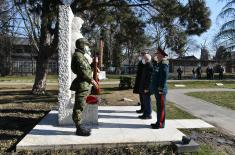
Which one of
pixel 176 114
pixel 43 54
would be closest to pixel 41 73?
pixel 43 54

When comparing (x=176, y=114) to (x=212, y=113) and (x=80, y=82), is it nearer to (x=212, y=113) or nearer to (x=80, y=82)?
(x=212, y=113)

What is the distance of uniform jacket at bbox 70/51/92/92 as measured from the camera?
727 centimetres

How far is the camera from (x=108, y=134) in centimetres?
739

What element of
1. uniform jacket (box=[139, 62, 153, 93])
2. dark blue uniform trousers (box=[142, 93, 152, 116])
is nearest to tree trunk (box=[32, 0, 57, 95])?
uniform jacket (box=[139, 62, 153, 93])

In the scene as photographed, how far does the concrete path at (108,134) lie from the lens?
671 cm

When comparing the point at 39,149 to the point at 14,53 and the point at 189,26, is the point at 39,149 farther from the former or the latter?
the point at 14,53

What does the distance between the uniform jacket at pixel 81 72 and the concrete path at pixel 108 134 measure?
0.95 meters

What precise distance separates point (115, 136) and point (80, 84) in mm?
1230

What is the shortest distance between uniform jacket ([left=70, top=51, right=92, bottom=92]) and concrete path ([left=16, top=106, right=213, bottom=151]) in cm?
95

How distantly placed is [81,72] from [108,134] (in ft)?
4.40

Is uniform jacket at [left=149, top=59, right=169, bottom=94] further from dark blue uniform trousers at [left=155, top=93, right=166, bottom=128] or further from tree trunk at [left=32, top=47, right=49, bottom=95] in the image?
tree trunk at [left=32, top=47, right=49, bottom=95]

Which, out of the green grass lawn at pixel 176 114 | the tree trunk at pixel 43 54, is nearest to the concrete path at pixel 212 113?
the green grass lawn at pixel 176 114

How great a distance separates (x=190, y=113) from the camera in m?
11.1

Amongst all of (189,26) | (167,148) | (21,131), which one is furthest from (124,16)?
(167,148)
